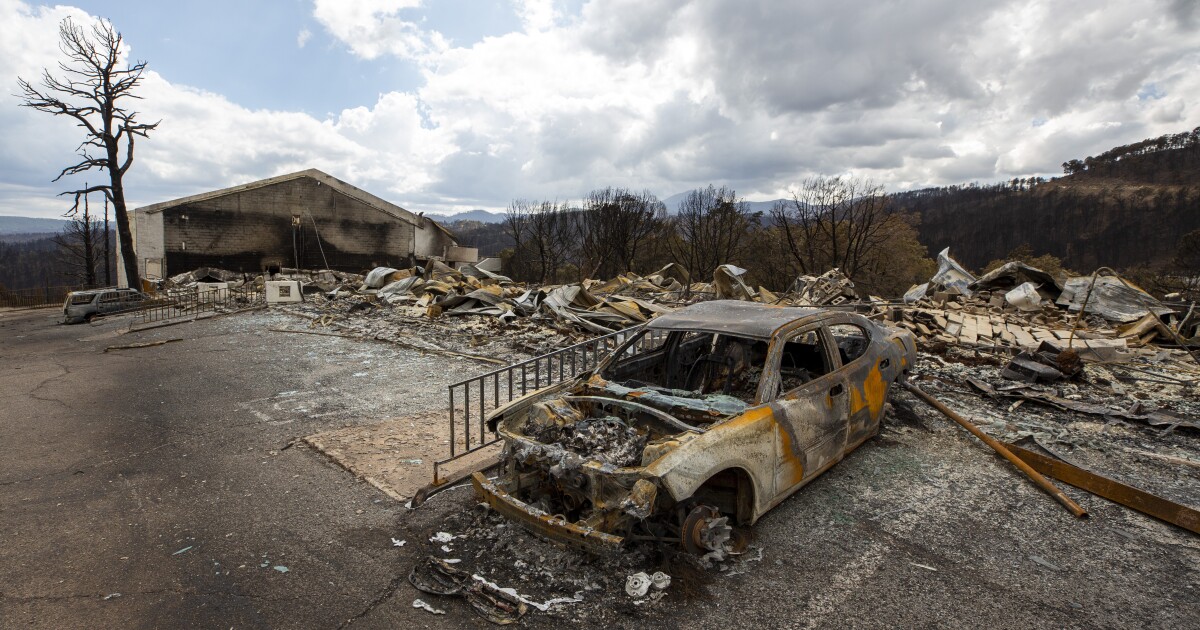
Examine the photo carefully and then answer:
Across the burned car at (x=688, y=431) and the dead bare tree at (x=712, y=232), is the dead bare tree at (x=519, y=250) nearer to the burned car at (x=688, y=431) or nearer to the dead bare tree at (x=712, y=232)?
the dead bare tree at (x=712, y=232)

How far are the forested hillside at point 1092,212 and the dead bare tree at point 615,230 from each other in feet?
86.6

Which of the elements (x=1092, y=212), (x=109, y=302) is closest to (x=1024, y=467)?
(x=109, y=302)

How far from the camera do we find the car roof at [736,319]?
174 inches

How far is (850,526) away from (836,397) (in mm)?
952

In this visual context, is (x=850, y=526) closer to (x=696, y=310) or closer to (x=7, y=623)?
(x=696, y=310)

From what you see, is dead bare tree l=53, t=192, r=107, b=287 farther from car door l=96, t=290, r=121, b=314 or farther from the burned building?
car door l=96, t=290, r=121, b=314

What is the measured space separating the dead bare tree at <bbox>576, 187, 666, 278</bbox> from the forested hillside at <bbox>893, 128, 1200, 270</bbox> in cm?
2639

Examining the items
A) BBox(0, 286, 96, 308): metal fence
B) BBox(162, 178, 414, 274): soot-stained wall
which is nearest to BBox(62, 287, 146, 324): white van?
BBox(162, 178, 414, 274): soot-stained wall

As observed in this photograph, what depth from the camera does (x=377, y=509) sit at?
4.39 m

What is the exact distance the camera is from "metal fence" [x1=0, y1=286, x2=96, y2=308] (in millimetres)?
32444

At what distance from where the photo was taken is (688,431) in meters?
3.55

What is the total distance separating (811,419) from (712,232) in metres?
36.7

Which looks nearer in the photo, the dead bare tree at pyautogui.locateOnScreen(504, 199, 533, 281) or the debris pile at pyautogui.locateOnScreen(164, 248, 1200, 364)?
the debris pile at pyautogui.locateOnScreen(164, 248, 1200, 364)

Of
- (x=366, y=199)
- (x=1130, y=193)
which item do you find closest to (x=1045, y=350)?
(x=366, y=199)
